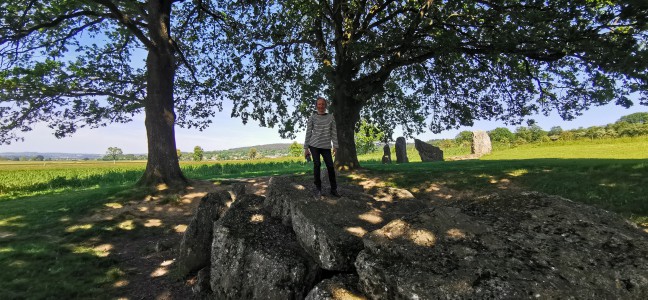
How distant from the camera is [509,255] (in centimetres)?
436

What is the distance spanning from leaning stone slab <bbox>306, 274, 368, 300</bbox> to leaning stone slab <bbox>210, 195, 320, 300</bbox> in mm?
808

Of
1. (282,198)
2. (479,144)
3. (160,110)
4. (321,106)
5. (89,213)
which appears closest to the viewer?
(282,198)

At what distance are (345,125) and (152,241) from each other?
490 inches

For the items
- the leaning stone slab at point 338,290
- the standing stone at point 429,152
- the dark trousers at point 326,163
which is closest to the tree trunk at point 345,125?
the dark trousers at point 326,163

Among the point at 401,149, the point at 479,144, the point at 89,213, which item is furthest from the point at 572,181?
the point at 479,144

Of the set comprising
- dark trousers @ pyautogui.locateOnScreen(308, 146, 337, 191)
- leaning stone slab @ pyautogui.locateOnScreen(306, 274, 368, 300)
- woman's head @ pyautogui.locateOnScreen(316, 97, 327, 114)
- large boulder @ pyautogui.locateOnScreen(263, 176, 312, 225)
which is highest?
woman's head @ pyautogui.locateOnScreen(316, 97, 327, 114)

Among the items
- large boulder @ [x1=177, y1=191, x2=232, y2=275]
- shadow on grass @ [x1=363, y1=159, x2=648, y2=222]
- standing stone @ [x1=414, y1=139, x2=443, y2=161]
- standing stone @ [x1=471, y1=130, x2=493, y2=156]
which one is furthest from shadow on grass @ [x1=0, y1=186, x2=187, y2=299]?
standing stone @ [x1=471, y1=130, x2=493, y2=156]

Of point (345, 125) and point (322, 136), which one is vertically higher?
point (345, 125)

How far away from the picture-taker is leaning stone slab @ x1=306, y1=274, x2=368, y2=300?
4.65 meters

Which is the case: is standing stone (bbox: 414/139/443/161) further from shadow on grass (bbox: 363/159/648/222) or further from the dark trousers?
the dark trousers

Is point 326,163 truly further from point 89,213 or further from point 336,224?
point 89,213

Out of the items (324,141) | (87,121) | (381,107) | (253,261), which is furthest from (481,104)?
(87,121)

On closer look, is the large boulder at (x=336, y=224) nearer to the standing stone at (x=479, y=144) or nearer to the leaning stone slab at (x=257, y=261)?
the leaning stone slab at (x=257, y=261)

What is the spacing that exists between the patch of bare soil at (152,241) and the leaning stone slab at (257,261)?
4.60ft
